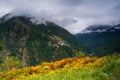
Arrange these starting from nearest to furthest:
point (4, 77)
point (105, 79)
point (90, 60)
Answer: point (105, 79) < point (4, 77) < point (90, 60)

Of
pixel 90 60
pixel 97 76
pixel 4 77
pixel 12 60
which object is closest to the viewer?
pixel 97 76

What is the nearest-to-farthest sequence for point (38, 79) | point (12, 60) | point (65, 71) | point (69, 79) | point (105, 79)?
point (105, 79)
point (69, 79)
point (38, 79)
point (65, 71)
point (12, 60)

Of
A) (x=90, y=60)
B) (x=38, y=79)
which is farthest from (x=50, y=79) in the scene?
(x=90, y=60)

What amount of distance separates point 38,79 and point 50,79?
1.31 metres

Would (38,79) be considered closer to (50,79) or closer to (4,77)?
(50,79)

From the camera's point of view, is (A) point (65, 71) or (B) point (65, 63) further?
(B) point (65, 63)

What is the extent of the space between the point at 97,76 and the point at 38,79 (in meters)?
A: 4.75

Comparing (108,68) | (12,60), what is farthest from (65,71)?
(12,60)

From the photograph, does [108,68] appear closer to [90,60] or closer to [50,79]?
[50,79]

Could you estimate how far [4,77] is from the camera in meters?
26.4

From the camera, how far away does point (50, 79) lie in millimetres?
19812

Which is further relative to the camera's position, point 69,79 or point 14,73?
point 14,73

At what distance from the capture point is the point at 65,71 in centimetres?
2281

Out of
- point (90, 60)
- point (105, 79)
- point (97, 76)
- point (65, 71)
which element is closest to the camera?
point (105, 79)
